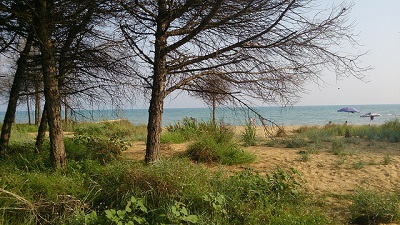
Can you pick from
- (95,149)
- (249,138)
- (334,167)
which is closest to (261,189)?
(334,167)

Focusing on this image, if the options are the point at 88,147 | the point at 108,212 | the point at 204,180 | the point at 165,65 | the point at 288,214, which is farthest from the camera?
the point at 88,147

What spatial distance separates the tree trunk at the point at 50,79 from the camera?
577 centimetres

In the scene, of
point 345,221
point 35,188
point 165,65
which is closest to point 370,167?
point 345,221

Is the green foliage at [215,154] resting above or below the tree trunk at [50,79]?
below

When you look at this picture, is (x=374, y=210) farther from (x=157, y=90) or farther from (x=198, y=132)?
(x=198, y=132)

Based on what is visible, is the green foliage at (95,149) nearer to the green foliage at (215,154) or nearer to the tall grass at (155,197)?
the green foliage at (215,154)

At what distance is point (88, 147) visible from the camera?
818cm

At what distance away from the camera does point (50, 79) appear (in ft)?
19.9

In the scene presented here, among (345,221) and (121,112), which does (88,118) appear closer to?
(121,112)

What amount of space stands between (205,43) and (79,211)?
387 cm

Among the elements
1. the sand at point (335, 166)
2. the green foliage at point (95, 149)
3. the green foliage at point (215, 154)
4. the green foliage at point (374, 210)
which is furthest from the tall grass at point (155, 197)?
the green foliage at point (215, 154)

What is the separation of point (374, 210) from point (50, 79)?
223 inches

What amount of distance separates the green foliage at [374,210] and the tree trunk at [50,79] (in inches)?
197

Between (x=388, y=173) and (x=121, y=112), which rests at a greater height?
(x=121, y=112)
